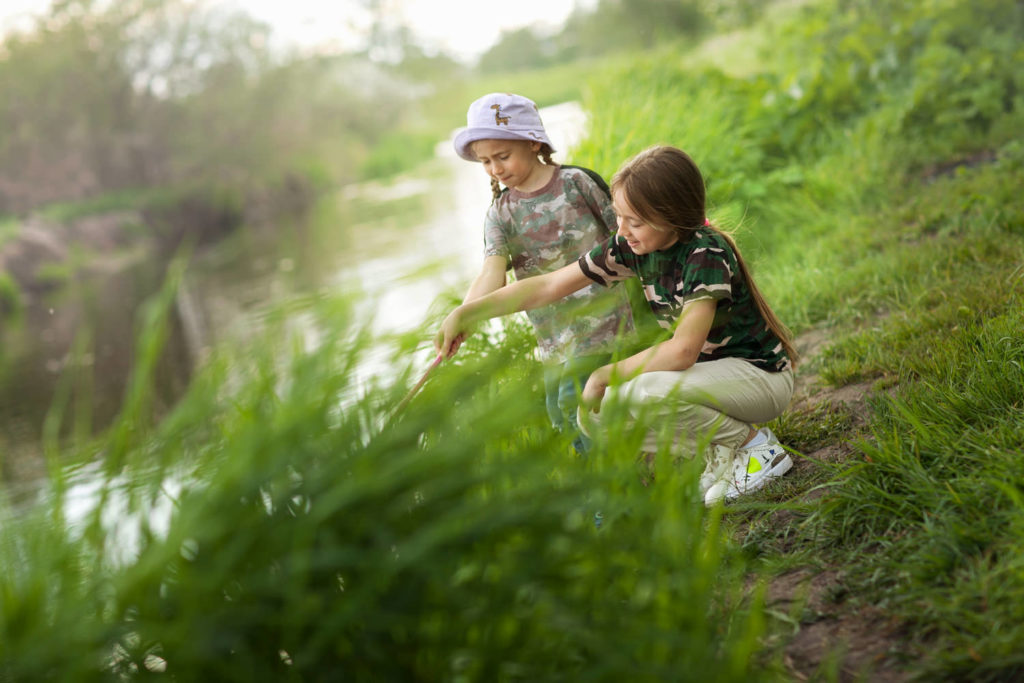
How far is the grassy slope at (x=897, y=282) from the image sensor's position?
148 cm

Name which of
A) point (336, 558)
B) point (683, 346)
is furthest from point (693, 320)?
point (336, 558)

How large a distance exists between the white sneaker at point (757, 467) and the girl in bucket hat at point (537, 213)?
48 centimetres

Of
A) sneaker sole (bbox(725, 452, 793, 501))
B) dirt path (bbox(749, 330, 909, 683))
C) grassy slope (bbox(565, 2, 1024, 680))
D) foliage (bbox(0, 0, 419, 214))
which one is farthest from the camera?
foliage (bbox(0, 0, 419, 214))

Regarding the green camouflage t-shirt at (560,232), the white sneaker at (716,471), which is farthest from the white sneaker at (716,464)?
the green camouflage t-shirt at (560,232)

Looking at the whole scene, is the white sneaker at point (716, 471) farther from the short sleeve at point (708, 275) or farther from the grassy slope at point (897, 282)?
the short sleeve at point (708, 275)

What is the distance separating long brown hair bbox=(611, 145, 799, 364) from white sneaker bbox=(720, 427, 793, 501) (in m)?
0.36

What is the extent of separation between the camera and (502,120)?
8.12 feet

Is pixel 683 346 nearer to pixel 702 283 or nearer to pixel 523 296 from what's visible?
pixel 702 283

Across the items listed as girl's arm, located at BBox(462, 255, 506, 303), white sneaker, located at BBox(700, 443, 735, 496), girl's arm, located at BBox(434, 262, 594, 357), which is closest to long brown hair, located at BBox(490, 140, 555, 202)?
girl's arm, located at BBox(462, 255, 506, 303)

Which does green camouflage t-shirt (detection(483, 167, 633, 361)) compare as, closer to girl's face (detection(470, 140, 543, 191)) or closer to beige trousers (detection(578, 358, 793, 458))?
girl's face (detection(470, 140, 543, 191))

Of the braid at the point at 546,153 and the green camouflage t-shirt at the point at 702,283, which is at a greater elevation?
the braid at the point at 546,153

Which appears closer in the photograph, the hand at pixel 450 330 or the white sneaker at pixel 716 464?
the hand at pixel 450 330

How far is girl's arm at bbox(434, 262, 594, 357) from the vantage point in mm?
1868

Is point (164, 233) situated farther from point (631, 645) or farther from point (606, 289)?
point (631, 645)
